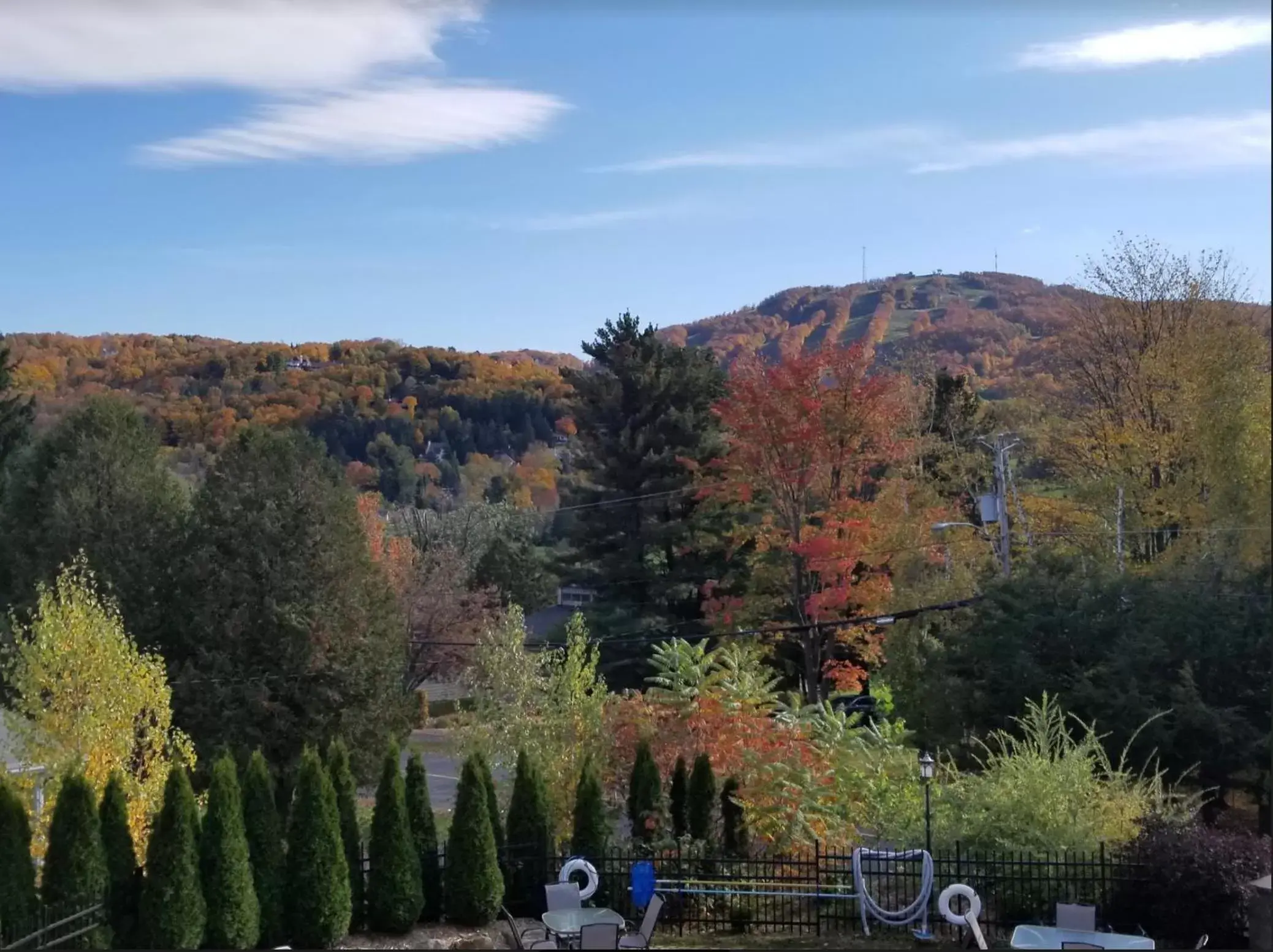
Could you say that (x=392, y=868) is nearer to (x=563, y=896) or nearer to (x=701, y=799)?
(x=563, y=896)

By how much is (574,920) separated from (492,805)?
265cm

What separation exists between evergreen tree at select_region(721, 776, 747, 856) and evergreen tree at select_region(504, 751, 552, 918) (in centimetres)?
222

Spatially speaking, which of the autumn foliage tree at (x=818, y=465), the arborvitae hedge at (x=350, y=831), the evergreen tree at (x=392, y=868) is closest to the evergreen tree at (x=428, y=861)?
the evergreen tree at (x=392, y=868)

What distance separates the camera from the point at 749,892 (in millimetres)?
12141

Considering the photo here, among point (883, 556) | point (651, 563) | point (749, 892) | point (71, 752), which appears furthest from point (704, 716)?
point (651, 563)

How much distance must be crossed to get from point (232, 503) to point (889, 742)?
11.5 m

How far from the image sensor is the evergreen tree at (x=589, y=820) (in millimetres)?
13047

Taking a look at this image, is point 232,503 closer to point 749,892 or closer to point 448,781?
point 448,781

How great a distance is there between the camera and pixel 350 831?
12.1 meters

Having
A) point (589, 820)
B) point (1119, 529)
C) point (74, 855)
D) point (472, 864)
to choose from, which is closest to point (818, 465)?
point (1119, 529)

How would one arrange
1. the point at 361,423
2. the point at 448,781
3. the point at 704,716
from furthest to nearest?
the point at 361,423
the point at 448,781
the point at 704,716

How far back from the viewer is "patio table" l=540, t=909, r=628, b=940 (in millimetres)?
10258

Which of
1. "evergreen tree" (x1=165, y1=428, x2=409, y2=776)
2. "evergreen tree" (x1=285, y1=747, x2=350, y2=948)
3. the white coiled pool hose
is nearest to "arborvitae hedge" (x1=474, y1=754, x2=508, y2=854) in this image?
"evergreen tree" (x1=285, y1=747, x2=350, y2=948)

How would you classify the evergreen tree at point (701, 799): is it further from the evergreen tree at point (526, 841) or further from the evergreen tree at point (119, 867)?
the evergreen tree at point (119, 867)
